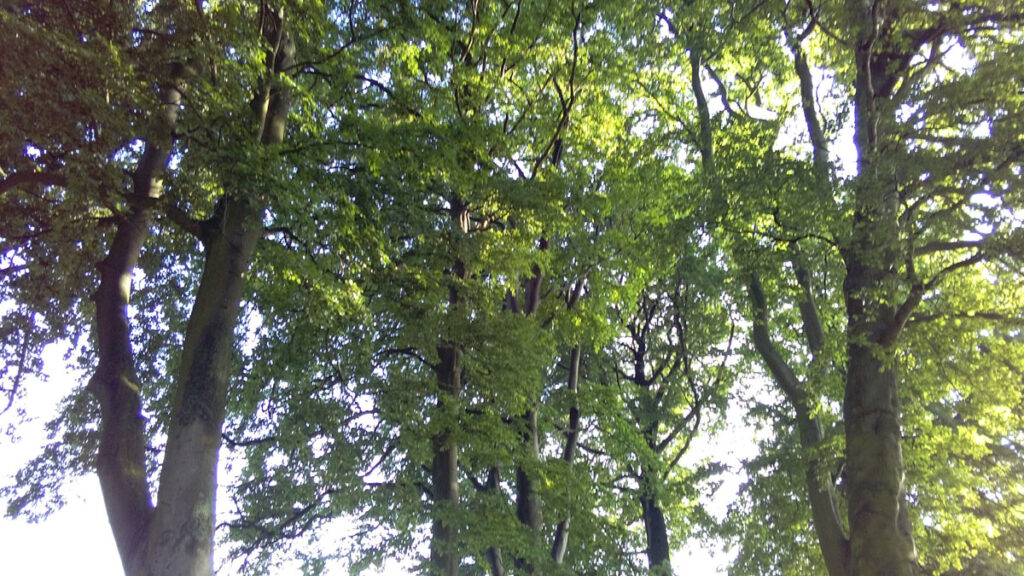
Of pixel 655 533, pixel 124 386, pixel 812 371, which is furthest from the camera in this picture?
pixel 655 533

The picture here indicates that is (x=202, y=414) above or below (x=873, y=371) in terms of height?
below

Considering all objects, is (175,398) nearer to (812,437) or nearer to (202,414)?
(202,414)

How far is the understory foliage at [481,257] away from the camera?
6328 mm

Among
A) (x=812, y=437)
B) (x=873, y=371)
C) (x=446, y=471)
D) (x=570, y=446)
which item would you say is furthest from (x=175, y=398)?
(x=570, y=446)

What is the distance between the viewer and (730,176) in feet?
28.1

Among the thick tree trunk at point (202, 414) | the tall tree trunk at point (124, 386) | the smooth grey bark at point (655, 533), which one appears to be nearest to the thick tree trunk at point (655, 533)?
the smooth grey bark at point (655, 533)

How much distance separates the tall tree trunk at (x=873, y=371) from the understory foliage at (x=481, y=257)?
34 millimetres

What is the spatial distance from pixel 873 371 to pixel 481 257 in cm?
510

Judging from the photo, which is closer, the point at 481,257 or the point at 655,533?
the point at 481,257

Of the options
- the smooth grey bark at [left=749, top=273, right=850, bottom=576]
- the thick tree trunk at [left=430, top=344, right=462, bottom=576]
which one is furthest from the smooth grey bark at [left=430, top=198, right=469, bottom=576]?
the smooth grey bark at [left=749, top=273, right=850, bottom=576]

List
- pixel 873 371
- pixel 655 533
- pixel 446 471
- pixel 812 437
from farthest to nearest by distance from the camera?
1. pixel 655 533
2. pixel 446 471
3. pixel 812 437
4. pixel 873 371

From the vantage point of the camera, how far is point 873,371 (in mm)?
7711

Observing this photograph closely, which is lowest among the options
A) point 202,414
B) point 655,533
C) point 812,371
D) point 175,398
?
point 202,414

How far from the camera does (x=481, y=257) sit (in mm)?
9539
